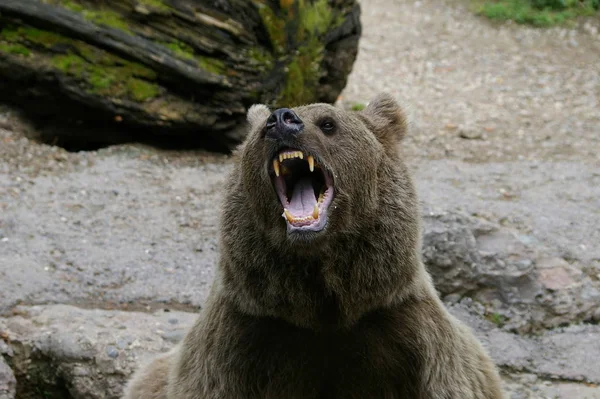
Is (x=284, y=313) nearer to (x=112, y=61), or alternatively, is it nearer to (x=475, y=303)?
(x=475, y=303)

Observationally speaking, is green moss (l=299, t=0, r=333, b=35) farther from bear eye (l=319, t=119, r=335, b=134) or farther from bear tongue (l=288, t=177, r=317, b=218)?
bear tongue (l=288, t=177, r=317, b=218)

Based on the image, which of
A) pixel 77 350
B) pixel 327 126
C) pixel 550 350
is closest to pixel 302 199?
pixel 327 126

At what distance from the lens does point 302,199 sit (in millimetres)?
3441

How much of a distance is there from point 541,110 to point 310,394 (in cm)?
777

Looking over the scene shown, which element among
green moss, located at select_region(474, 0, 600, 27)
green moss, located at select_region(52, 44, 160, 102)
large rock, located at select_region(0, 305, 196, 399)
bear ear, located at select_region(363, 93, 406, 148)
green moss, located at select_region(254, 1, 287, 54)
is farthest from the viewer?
green moss, located at select_region(474, 0, 600, 27)

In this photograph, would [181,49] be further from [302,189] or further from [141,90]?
[302,189]

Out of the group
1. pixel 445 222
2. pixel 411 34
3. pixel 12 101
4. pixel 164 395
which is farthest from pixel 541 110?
pixel 164 395

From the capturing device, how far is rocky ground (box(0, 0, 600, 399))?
5.01m

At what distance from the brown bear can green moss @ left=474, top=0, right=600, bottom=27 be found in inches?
417

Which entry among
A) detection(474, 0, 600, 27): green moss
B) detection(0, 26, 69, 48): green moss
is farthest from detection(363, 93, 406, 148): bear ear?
detection(474, 0, 600, 27): green moss

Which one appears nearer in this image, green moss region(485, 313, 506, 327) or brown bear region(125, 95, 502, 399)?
brown bear region(125, 95, 502, 399)

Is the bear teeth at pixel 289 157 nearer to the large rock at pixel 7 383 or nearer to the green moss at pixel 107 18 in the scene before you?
the large rock at pixel 7 383

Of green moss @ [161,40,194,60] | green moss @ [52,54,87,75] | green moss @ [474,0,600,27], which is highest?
green moss @ [474,0,600,27]

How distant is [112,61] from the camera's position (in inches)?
294
